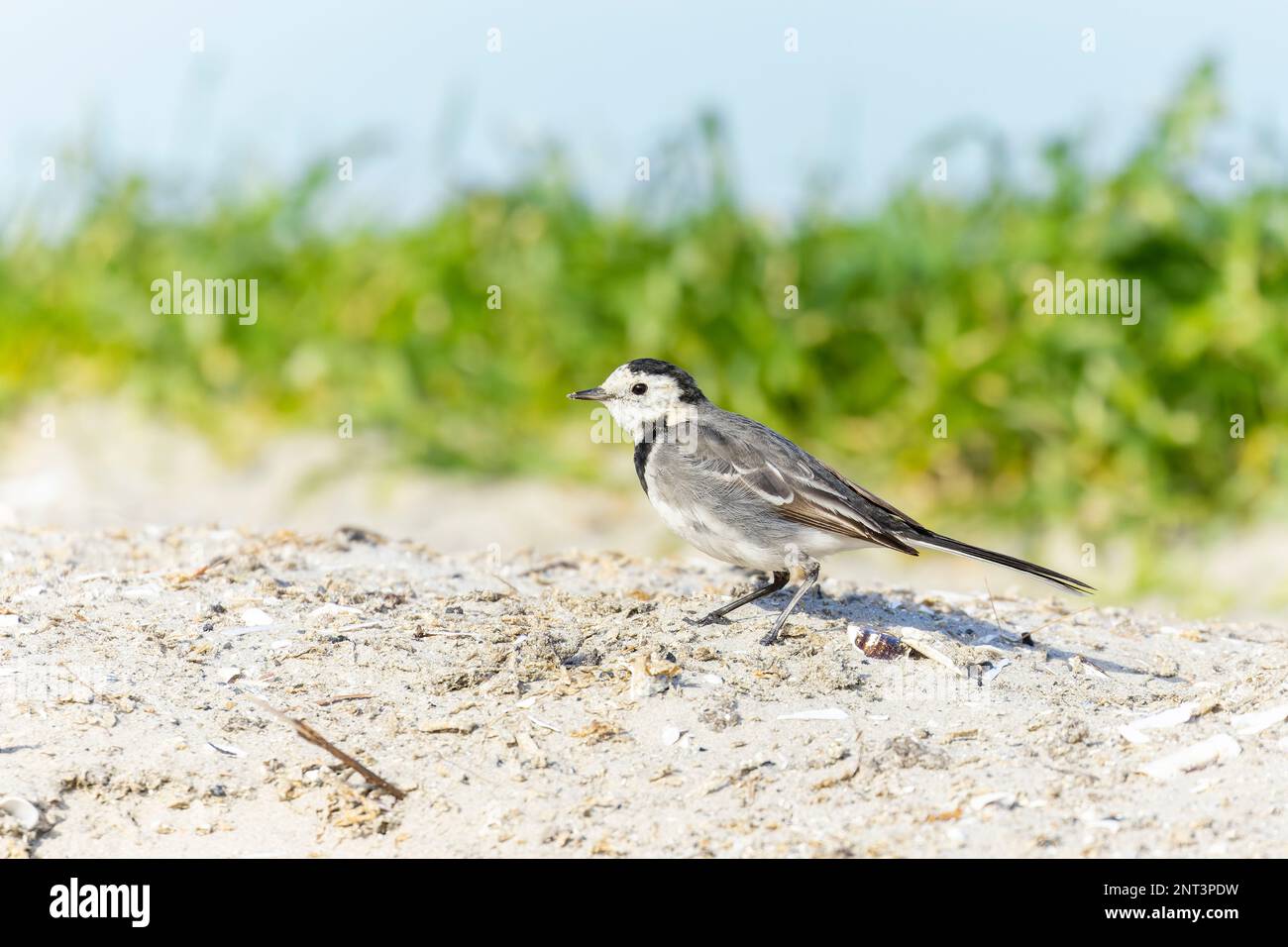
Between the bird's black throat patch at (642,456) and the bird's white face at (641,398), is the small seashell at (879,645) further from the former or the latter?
the bird's white face at (641,398)

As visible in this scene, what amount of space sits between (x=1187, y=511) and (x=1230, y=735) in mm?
5120

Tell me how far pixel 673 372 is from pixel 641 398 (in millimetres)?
156

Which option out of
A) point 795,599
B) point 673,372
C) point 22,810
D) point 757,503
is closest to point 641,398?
point 673,372

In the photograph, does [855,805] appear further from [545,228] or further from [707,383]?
[545,228]

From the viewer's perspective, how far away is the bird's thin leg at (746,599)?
497cm

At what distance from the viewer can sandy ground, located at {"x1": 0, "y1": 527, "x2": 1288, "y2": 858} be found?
368cm

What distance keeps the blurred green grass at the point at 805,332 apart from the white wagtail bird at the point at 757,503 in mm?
3886

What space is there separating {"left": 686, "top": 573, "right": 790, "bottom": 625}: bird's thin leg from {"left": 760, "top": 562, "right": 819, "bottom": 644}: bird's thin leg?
0.12 metres

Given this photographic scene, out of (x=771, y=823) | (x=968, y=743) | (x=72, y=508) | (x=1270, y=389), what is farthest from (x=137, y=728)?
(x=1270, y=389)

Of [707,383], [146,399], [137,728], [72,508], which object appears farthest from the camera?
[146,399]

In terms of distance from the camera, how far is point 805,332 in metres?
9.63

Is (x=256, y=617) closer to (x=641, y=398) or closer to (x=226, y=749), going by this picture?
(x=226, y=749)

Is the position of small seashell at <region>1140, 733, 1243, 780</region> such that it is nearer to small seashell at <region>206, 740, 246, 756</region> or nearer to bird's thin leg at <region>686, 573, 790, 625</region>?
bird's thin leg at <region>686, 573, 790, 625</region>

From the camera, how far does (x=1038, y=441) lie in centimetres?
936
